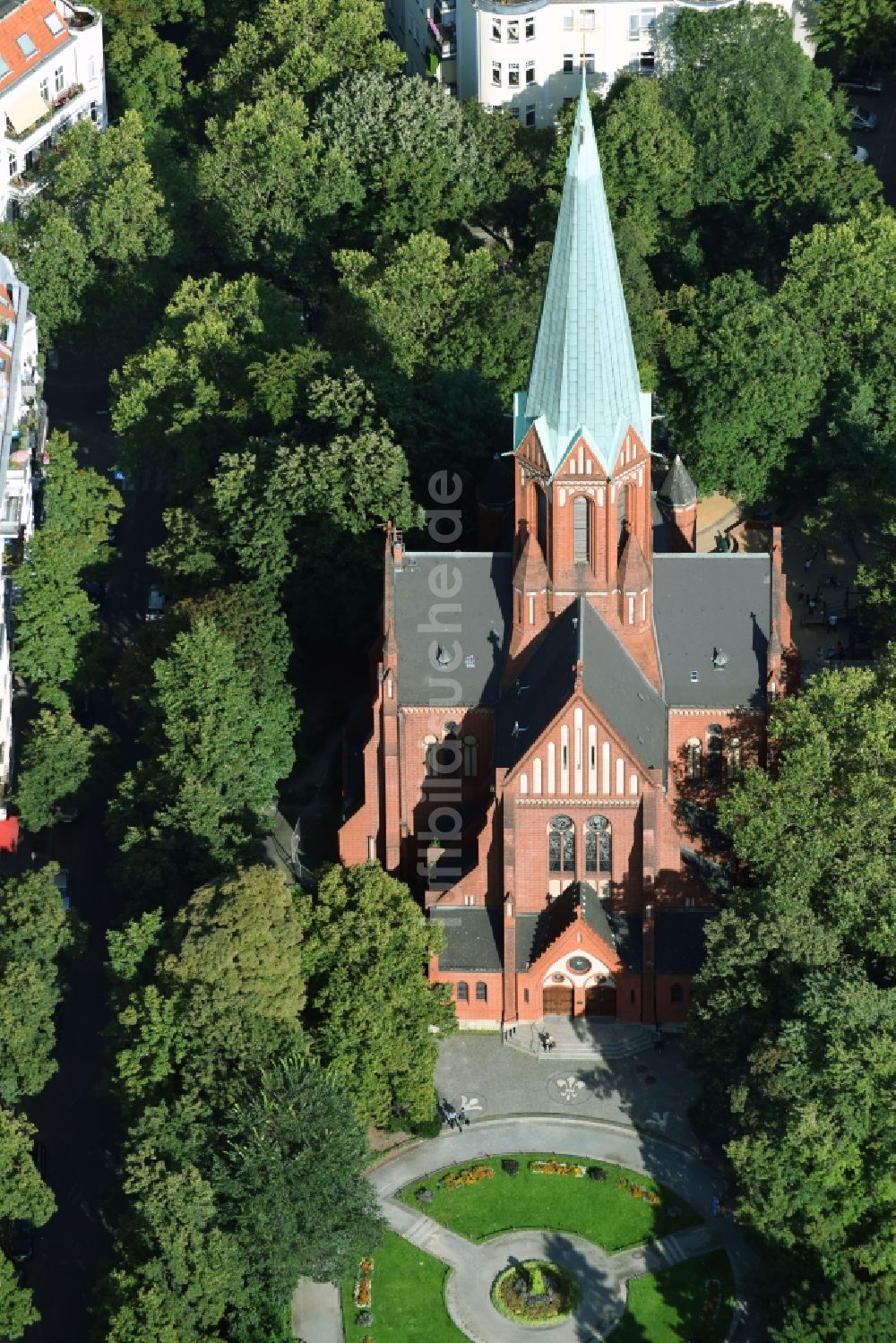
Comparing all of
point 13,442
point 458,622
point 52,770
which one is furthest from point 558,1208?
point 13,442

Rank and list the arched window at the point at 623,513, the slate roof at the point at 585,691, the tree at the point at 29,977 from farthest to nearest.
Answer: the slate roof at the point at 585,691 < the arched window at the point at 623,513 < the tree at the point at 29,977

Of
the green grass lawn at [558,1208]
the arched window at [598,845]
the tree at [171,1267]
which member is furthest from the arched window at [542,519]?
the tree at [171,1267]

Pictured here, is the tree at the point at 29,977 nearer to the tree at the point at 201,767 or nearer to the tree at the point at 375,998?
the tree at the point at 201,767

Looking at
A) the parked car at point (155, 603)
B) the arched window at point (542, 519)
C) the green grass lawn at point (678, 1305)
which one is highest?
the arched window at point (542, 519)

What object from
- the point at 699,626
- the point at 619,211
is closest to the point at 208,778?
the point at 699,626

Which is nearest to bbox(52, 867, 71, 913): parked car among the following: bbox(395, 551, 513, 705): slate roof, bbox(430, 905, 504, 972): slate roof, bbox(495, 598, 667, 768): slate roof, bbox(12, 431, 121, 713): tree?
bbox(12, 431, 121, 713): tree

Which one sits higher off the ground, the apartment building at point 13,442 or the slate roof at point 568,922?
the apartment building at point 13,442

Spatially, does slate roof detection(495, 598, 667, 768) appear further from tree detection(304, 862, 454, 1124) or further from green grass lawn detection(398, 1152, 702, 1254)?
green grass lawn detection(398, 1152, 702, 1254)
